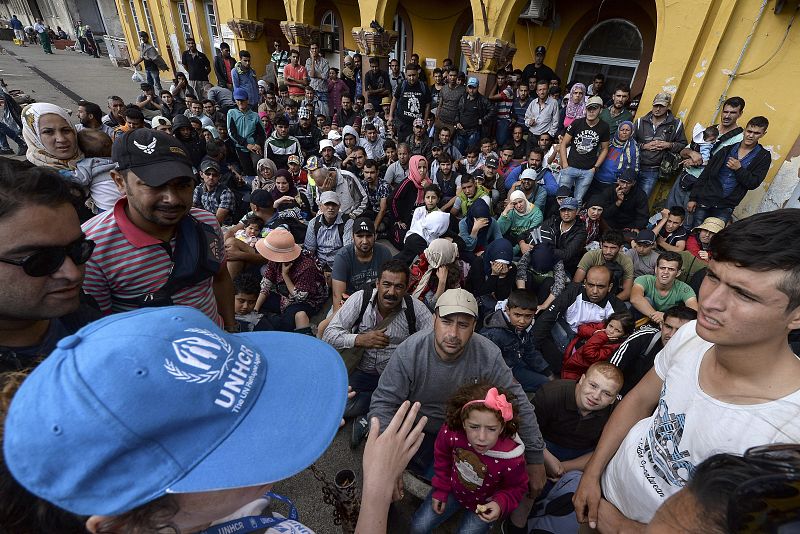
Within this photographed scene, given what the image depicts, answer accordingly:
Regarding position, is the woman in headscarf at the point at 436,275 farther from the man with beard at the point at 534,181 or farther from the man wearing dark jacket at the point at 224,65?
the man wearing dark jacket at the point at 224,65

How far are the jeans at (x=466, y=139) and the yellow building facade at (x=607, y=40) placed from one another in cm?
118

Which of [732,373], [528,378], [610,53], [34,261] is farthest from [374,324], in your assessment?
[610,53]

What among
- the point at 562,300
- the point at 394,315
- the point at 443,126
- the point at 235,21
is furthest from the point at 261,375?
the point at 235,21

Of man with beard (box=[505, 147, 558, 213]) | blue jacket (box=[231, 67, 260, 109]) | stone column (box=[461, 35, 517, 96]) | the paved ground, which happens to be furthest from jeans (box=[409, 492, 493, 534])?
blue jacket (box=[231, 67, 260, 109])

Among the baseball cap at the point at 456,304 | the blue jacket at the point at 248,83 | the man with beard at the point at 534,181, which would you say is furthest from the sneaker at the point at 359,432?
the blue jacket at the point at 248,83

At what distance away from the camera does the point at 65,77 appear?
1802 centimetres

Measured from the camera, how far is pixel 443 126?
7719mm

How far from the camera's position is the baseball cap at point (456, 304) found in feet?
7.28

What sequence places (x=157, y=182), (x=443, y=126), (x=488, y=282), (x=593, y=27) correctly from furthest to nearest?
(x=593, y=27) → (x=443, y=126) → (x=488, y=282) → (x=157, y=182)

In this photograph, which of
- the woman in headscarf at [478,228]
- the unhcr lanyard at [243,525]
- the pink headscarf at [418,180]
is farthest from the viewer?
the pink headscarf at [418,180]

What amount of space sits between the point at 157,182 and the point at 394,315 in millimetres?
1907

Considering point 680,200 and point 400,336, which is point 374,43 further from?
point 400,336

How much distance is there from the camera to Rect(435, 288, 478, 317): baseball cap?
2219 mm

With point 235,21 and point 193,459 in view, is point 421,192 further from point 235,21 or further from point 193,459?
point 235,21
